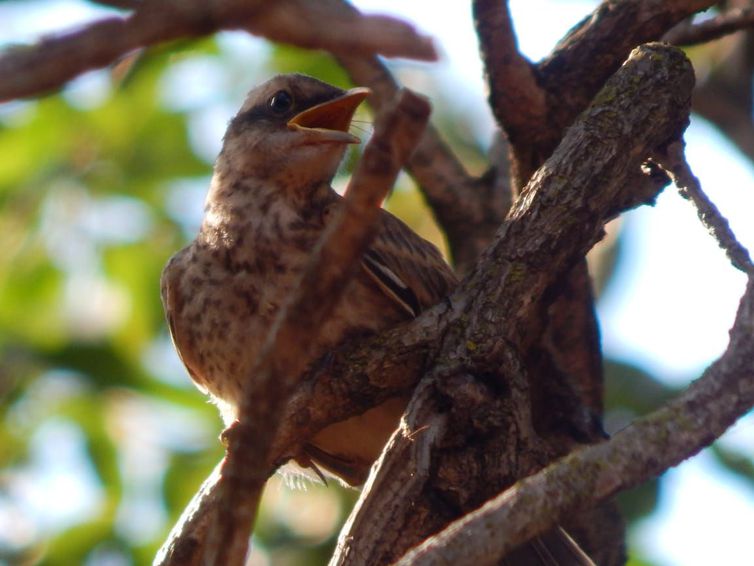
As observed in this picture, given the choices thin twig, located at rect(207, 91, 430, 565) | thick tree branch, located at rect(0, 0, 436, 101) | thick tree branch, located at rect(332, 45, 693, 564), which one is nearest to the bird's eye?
thick tree branch, located at rect(332, 45, 693, 564)

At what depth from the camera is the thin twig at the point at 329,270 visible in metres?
2.31

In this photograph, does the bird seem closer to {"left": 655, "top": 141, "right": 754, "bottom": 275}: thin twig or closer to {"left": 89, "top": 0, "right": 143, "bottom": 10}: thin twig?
{"left": 655, "top": 141, "right": 754, "bottom": 275}: thin twig

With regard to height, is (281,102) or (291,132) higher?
(281,102)

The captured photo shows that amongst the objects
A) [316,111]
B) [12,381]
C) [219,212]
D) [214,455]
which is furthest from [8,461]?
[316,111]

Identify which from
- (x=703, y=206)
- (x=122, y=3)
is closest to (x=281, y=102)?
(x=703, y=206)

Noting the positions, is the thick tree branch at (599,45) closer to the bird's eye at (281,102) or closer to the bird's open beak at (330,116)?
the bird's open beak at (330,116)

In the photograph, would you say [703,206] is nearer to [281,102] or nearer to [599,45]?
[599,45]

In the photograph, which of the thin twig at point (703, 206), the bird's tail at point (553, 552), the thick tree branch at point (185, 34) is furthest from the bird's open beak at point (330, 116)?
the thick tree branch at point (185, 34)

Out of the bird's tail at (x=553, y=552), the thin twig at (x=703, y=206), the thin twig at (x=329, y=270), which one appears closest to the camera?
the thin twig at (x=329, y=270)

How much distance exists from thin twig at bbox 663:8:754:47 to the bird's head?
1.37 meters

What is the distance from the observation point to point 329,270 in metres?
2.32

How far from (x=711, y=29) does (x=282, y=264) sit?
2130mm

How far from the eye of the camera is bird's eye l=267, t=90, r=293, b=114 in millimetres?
5293

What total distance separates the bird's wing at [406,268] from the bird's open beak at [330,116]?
0.46 meters
